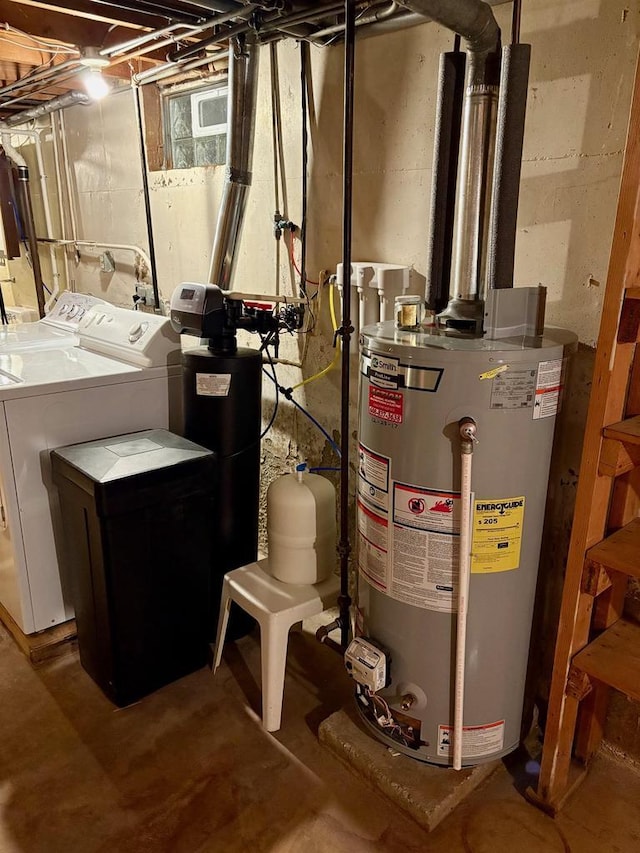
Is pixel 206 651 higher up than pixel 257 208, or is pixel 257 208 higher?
pixel 257 208

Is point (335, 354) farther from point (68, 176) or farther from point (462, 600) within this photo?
point (68, 176)

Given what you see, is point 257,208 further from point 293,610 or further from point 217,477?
point 293,610

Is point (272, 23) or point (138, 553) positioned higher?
point (272, 23)

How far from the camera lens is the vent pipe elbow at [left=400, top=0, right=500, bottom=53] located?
1258mm

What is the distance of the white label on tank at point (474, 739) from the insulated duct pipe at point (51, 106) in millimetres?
3379

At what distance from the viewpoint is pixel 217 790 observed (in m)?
1.62

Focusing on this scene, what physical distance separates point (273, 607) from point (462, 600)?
623 mm

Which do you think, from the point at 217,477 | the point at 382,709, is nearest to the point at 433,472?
the point at 382,709

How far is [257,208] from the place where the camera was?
7.75ft

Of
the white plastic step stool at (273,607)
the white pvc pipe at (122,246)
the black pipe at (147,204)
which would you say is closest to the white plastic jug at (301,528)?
the white plastic step stool at (273,607)

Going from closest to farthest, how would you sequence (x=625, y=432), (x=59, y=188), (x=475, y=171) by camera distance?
1. (x=625, y=432)
2. (x=475, y=171)
3. (x=59, y=188)

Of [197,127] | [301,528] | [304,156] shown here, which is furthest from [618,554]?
[197,127]

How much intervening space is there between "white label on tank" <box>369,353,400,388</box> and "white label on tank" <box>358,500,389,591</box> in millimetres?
331

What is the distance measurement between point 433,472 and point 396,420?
0.15 metres
